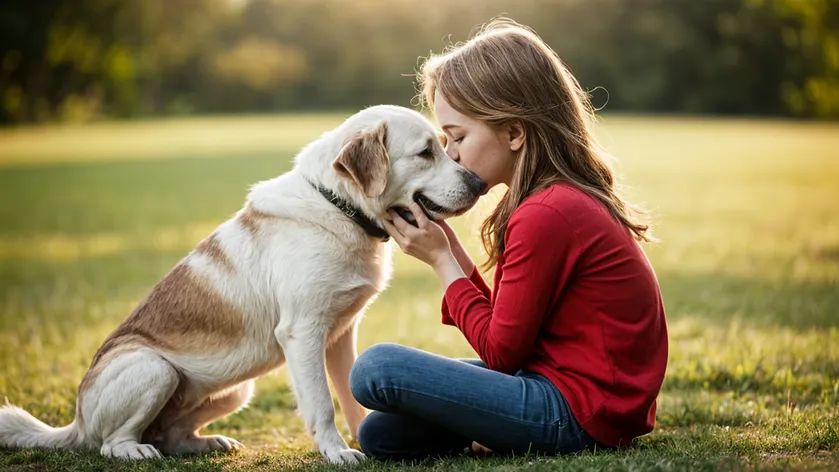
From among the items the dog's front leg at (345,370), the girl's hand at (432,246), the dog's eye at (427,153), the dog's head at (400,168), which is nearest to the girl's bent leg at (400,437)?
the dog's front leg at (345,370)

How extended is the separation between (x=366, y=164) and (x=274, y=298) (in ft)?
2.57

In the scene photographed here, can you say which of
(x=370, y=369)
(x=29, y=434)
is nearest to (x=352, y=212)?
(x=370, y=369)

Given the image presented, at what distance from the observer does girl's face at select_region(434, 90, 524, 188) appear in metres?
3.96

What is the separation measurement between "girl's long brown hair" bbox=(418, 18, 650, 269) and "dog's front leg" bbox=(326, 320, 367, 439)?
1.13 m

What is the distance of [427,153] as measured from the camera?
4.21 m

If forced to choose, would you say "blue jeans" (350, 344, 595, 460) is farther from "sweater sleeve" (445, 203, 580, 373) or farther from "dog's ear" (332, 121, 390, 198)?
"dog's ear" (332, 121, 390, 198)

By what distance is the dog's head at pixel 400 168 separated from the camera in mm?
4008

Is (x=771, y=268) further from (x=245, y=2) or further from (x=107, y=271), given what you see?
(x=245, y=2)

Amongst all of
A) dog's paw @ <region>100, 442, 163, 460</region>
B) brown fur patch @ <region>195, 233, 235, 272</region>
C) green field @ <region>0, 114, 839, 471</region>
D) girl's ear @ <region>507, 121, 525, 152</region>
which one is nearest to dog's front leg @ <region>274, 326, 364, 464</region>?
green field @ <region>0, 114, 839, 471</region>

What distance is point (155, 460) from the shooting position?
3.96 meters

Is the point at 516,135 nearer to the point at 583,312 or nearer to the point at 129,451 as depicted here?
the point at 583,312

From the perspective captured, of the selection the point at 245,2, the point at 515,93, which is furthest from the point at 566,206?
the point at 245,2

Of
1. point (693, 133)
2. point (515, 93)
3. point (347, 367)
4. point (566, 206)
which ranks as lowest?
point (693, 133)

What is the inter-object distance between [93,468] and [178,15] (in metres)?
52.4
